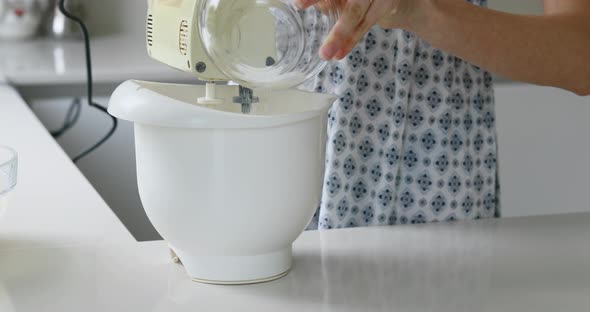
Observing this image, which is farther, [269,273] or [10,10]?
[10,10]

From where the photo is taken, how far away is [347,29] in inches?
29.8

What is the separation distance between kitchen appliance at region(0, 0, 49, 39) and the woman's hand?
66.9 inches

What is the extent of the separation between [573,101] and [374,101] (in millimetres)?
1011

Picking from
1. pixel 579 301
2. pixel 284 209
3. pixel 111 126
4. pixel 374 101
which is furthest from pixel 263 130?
pixel 111 126

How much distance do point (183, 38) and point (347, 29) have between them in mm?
141

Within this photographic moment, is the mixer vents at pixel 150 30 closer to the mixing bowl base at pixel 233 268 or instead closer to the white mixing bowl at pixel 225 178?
the white mixing bowl at pixel 225 178

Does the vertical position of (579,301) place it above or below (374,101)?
below

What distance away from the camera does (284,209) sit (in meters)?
0.79

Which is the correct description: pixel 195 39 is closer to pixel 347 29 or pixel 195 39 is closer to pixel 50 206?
pixel 347 29

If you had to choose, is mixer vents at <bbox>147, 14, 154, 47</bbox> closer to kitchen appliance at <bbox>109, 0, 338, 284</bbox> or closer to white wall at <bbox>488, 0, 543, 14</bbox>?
kitchen appliance at <bbox>109, 0, 338, 284</bbox>

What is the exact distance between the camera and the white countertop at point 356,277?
769mm

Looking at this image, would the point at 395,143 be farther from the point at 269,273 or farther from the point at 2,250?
the point at 2,250

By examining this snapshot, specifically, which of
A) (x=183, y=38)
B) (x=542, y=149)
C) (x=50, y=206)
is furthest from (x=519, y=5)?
(x=183, y=38)

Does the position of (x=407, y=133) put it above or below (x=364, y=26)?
below
